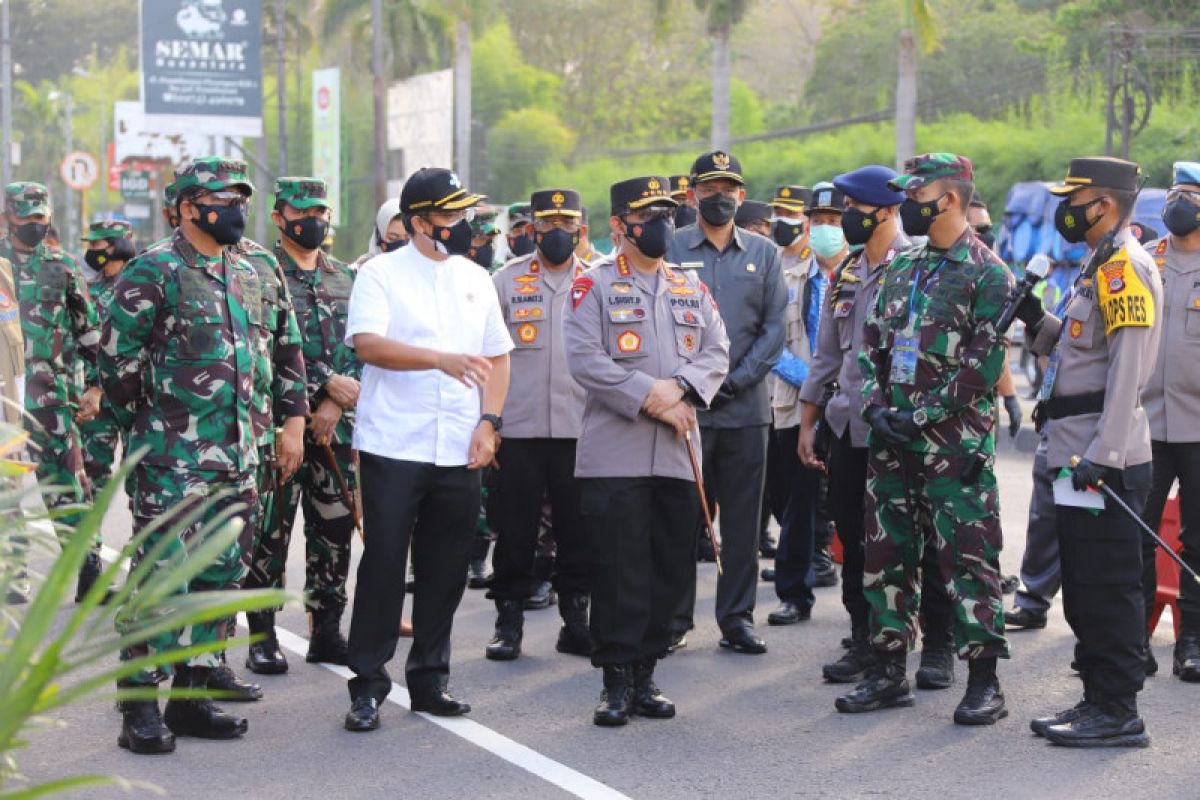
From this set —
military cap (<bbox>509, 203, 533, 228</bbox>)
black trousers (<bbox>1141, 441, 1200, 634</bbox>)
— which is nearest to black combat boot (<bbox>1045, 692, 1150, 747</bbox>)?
black trousers (<bbox>1141, 441, 1200, 634</bbox>)

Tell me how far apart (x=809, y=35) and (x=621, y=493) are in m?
71.0

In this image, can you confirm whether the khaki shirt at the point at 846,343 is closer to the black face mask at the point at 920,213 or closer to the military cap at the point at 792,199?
the black face mask at the point at 920,213

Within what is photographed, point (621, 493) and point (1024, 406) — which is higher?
point (621, 493)

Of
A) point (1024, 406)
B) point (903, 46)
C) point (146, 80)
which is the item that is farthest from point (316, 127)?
point (1024, 406)

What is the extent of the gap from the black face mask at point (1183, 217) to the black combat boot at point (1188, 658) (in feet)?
5.86

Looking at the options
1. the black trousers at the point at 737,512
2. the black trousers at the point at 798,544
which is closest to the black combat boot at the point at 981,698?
the black trousers at the point at 737,512

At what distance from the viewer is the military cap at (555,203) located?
28.3 ft

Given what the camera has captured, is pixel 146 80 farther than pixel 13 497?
Yes

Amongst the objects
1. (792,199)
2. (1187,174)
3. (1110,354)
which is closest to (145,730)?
(1110,354)

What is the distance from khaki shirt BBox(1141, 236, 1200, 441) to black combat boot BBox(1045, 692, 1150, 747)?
1.63 m

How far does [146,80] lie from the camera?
37.0 metres

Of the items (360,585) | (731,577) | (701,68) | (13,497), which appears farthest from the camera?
(701,68)

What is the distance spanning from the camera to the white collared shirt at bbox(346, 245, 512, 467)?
263 inches

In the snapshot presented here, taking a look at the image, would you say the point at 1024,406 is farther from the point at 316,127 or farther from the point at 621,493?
the point at 316,127
